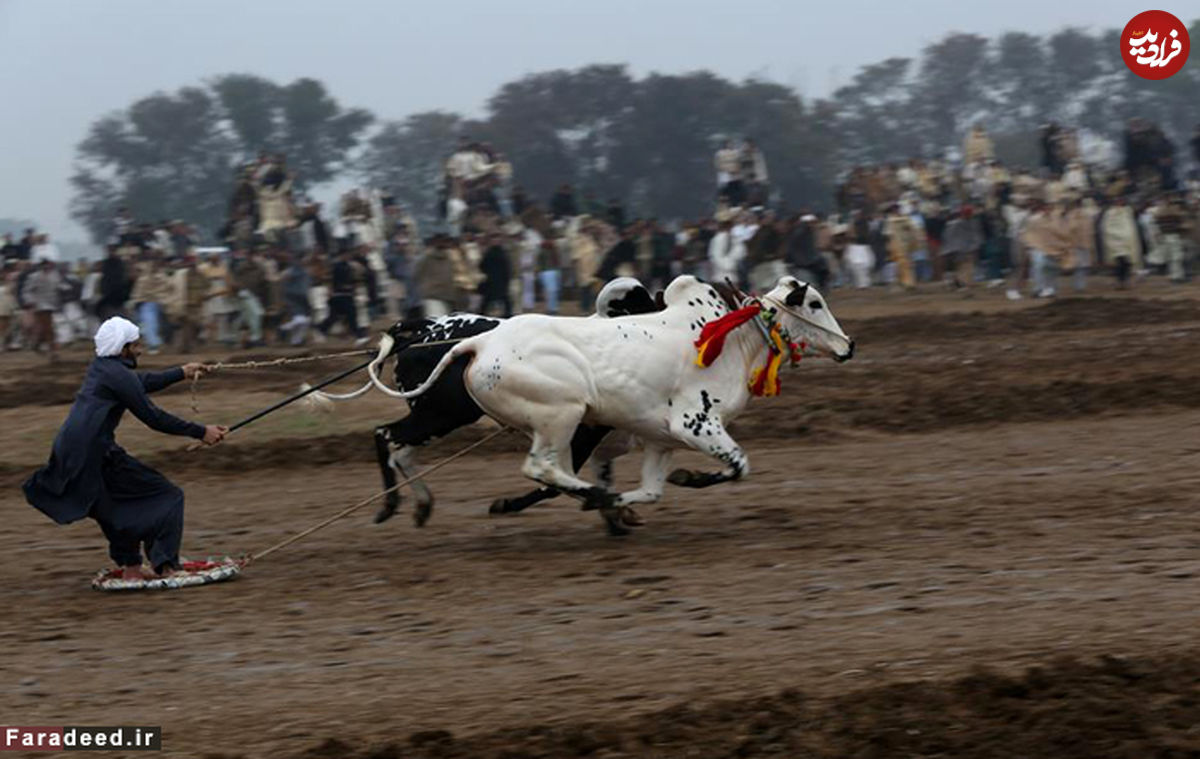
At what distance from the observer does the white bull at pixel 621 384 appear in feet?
33.6

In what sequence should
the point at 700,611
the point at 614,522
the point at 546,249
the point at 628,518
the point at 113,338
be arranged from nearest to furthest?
1. the point at 700,611
2. the point at 113,338
3. the point at 614,522
4. the point at 628,518
5. the point at 546,249

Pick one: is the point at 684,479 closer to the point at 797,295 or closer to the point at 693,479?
the point at 693,479

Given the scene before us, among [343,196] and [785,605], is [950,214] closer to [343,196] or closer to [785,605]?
[343,196]

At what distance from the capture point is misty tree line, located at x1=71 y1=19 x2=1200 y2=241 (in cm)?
5600

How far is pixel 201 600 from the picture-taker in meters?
9.50

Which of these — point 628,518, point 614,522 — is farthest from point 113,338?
point 628,518

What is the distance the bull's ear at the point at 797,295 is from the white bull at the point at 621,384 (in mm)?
228

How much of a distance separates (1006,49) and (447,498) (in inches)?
2559

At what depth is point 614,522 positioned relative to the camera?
10656mm

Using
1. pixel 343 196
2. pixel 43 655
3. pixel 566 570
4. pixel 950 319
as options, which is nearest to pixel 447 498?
pixel 566 570

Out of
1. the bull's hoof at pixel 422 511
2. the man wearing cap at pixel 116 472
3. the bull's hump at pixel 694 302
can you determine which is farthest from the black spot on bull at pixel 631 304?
the man wearing cap at pixel 116 472

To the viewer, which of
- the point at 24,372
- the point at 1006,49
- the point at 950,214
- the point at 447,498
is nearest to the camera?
the point at 447,498

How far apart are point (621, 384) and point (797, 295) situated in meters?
1.41

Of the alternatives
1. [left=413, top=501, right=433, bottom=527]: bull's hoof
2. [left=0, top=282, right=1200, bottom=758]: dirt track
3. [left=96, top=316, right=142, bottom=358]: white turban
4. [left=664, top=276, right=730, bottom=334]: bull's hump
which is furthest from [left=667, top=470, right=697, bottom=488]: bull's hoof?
[left=96, top=316, right=142, bottom=358]: white turban
